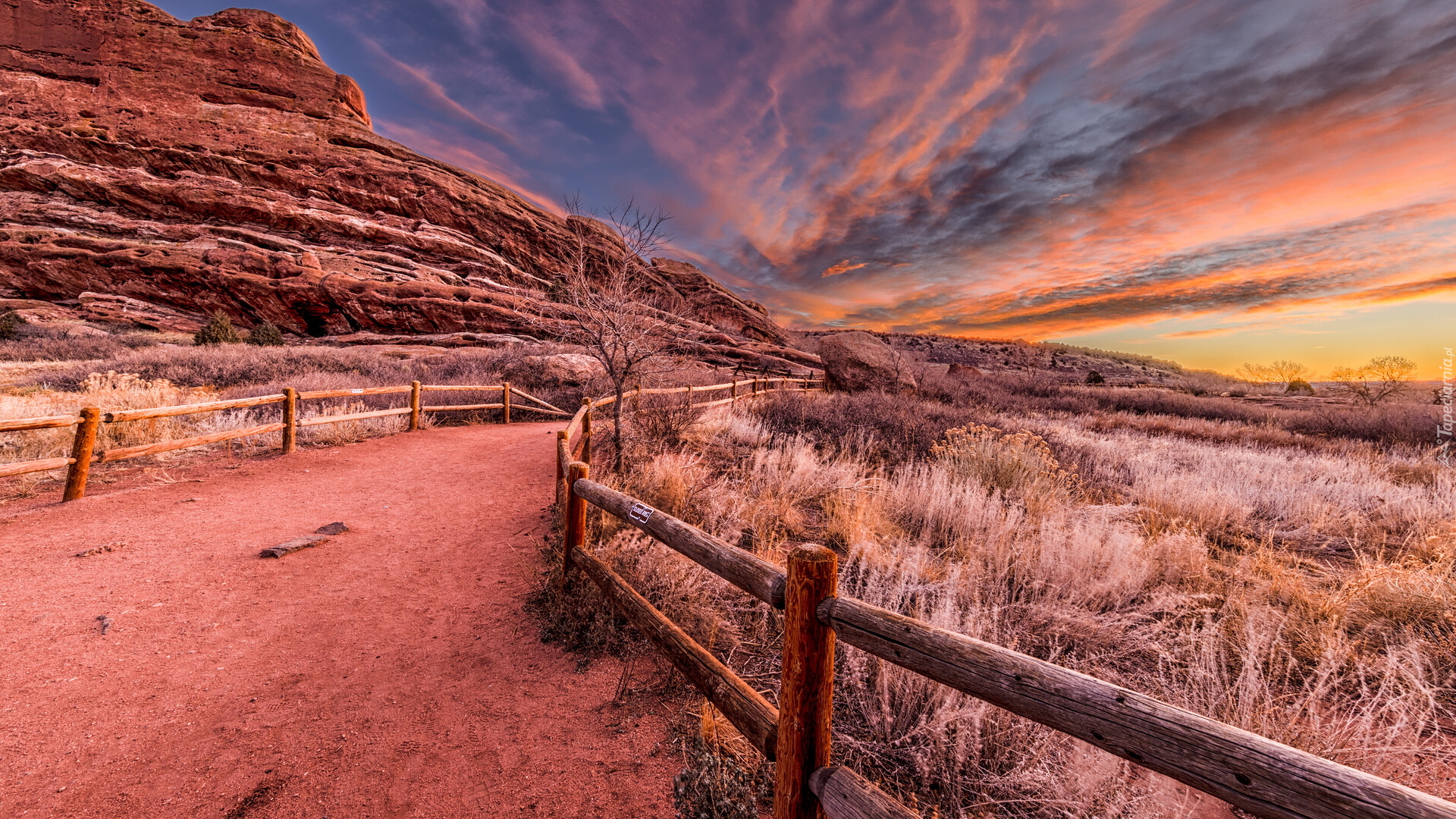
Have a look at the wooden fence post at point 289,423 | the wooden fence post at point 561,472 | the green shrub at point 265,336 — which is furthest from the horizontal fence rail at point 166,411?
Answer: the green shrub at point 265,336

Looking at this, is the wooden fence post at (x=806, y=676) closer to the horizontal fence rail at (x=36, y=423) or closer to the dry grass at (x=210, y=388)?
the horizontal fence rail at (x=36, y=423)

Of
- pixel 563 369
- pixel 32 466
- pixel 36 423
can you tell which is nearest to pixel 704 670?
pixel 32 466

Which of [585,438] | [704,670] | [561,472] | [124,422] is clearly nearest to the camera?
[704,670]

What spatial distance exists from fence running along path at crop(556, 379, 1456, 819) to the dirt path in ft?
2.56

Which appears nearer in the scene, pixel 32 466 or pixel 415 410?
pixel 32 466

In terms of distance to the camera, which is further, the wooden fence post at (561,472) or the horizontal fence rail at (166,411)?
the horizontal fence rail at (166,411)

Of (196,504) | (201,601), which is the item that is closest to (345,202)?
(196,504)

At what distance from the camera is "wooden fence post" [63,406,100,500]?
18.9ft

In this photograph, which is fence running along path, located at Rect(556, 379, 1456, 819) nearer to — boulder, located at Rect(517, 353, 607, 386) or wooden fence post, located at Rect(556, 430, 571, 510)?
wooden fence post, located at Rect(556, 430, 571, 510)

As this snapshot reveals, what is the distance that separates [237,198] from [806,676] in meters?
43.4

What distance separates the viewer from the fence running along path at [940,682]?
978mm

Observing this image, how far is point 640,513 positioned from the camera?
10.3ft

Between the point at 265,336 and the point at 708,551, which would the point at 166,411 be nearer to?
the point at 708,551

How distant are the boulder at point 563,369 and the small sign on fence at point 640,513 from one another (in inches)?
566
